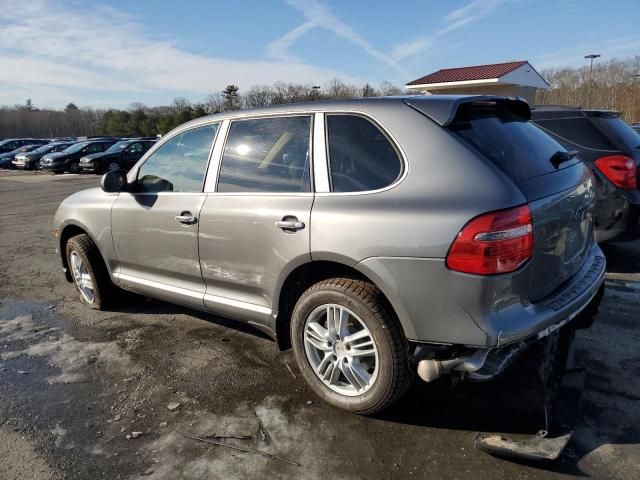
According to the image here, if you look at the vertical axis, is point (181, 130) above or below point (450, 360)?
above

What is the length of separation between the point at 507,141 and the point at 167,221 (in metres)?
2.44

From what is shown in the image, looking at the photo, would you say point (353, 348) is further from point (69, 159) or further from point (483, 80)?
point (483, 80)

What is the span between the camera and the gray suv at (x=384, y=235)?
2.34 meters

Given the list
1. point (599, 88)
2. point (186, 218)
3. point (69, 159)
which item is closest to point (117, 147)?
point (69, 159)

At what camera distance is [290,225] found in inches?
114

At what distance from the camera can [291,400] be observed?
122 inches

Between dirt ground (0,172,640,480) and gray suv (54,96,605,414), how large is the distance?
1.01ft

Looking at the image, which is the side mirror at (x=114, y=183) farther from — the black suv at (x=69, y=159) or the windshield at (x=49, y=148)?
the windshield at (x=49, y=148)

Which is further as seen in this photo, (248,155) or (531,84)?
(531,84)

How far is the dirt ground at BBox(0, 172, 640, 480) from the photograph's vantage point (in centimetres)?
248

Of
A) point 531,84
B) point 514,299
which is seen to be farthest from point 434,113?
point 531,84

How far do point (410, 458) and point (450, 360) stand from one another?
55cm

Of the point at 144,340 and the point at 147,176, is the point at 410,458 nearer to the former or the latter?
the point at 144,340

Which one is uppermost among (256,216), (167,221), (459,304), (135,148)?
(135,148)
